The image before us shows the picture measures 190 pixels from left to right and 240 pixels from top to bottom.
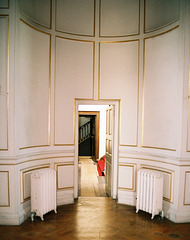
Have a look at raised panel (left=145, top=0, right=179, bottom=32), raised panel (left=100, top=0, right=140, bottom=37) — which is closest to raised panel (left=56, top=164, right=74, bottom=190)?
raised panel (left=100, top=0, right=140, bottom=37)

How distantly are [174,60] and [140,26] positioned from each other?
1.24 meters

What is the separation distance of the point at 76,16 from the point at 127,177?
3.86 m

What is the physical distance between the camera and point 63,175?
463cm

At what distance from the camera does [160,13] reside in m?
4.23

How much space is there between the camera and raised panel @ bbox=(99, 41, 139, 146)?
464 cm

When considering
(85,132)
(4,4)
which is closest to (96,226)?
(4,4)

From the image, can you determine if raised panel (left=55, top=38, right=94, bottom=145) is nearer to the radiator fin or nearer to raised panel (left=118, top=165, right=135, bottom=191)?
raised panel (left=118, top=165, right=135, bottom=191)

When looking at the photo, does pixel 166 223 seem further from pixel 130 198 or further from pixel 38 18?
pixel 38 18

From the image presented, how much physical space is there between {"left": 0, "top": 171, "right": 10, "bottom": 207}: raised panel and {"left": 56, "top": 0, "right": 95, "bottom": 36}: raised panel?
3198 mm

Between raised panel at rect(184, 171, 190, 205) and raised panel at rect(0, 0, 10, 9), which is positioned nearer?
raised panel at rect(0, 0, 10, 9)

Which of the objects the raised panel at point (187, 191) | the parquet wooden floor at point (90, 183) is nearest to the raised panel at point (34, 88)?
the parquet wooden floor at point (90, 183)

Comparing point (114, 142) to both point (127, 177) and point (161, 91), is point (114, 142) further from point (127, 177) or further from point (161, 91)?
point (161, 91)

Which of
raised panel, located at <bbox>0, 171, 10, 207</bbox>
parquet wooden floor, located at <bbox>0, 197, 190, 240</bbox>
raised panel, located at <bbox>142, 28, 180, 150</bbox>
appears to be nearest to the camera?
parquet wooden floor, located at <bbox>0, 197, 190, 240</bbox>

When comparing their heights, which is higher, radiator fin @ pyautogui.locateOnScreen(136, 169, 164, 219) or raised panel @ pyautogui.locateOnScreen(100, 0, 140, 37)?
raised panel @ pyautogui.locateOnScreen(100, 0, 140, 37)
